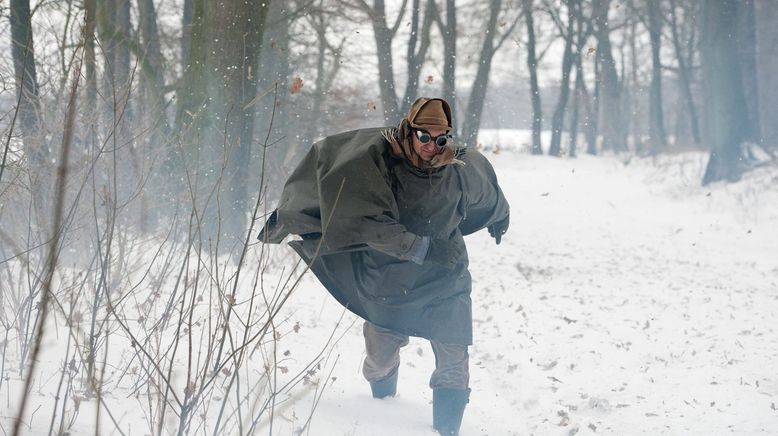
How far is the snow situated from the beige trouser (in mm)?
190

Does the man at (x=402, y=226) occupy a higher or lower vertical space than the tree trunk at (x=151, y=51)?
lower

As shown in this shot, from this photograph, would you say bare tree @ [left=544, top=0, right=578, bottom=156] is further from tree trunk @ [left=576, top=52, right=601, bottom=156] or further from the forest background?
tree trunk @ [left=576, top=52, right=601, bottom=156]

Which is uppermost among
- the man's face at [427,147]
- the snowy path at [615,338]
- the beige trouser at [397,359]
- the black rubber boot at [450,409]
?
the man's face at [427,147]

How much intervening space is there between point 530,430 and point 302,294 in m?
3.31

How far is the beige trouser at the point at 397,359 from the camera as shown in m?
4.14

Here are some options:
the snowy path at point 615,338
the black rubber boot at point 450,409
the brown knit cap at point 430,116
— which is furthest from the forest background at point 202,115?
the snowy path at point 615,338

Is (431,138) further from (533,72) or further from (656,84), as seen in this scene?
(656,84)

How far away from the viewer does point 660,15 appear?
88.8ft

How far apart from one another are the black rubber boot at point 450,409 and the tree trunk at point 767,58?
2132cm

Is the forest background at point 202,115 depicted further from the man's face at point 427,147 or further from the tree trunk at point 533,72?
the man's face at point 427,147

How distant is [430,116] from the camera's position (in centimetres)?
378

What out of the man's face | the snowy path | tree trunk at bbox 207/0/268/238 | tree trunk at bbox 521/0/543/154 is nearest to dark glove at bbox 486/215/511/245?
the man's face

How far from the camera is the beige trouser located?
4.14 meters

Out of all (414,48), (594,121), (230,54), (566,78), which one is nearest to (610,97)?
(594,121)
